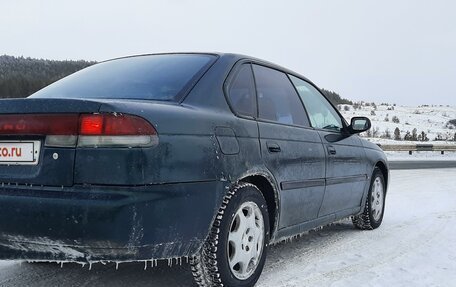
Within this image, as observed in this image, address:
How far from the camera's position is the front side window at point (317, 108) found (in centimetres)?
442

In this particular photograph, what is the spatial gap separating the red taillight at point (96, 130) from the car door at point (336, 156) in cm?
215

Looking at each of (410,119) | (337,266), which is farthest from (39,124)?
(410,119)

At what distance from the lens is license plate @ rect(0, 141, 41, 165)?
2533 mm

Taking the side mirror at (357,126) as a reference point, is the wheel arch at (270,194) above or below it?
below

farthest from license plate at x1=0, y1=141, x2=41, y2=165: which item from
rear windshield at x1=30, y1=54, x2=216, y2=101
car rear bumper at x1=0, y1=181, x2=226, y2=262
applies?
rear windshield at x1=30, y1=54, x2=216, y2=101

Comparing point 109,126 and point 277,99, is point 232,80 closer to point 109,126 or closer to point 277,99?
point 277,99

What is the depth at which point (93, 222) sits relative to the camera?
2.39m

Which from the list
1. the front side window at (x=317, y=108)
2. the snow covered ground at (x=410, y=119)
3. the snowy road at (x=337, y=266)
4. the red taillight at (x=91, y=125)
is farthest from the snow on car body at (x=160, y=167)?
the snow covered ground at (x=410, y=119)

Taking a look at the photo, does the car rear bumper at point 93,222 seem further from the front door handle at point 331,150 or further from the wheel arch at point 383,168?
the wheel arch at point 383,168

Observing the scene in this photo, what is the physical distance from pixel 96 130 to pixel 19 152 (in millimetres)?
449

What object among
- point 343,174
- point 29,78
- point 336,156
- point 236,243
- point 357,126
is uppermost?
point 357,126

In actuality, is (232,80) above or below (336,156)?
above

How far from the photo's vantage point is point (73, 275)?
3.46 meters

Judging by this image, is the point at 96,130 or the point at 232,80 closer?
the point at 96,130
